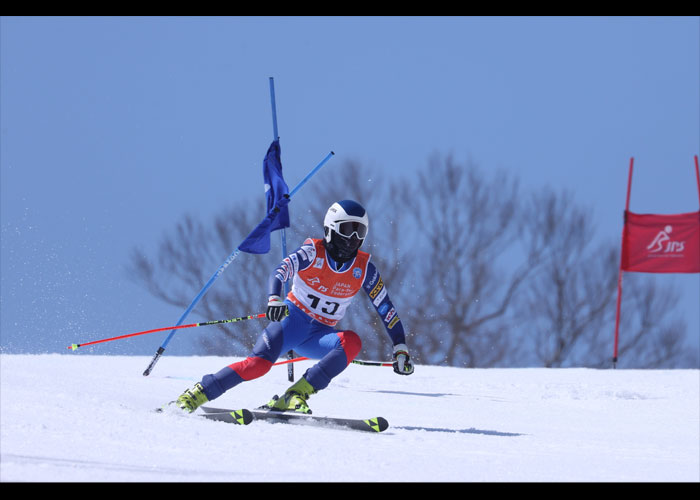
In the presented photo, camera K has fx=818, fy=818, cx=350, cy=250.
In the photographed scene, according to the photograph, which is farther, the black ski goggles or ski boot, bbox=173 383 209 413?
the black ski goggles

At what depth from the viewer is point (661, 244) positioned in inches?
598

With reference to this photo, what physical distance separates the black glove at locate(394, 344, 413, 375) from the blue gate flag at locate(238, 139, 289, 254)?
7.81 ft

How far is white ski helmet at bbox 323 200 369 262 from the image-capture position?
18.3 feet

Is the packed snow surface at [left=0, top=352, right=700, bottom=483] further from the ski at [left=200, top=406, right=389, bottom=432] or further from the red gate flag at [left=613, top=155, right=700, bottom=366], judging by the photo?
the red gate flag at [left=613, top=155, right=700, bottom=366]

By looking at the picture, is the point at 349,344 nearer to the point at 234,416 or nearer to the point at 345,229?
the point at 345,229

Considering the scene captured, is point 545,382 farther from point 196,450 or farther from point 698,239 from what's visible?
point 196,450

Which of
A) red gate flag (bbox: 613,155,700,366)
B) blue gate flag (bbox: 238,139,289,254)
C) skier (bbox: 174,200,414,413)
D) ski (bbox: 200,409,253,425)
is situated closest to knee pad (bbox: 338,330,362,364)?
skier (bbox: 174,200,414,413)

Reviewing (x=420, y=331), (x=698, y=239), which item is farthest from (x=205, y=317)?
(x=698, y=239)

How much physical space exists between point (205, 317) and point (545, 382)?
40.6 ft

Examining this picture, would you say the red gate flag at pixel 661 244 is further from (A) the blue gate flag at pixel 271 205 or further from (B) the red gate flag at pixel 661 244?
(A) the blue gate flag at pixel 271 205

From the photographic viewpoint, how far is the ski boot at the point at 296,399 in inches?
219

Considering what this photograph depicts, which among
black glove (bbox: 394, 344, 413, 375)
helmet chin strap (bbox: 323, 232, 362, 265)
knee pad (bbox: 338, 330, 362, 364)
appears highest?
helmet chin strap (bbox: 323, 232, 362, 265)

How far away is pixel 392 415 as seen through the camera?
6.83 m

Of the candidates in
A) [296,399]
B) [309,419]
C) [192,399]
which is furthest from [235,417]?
[296,399]
